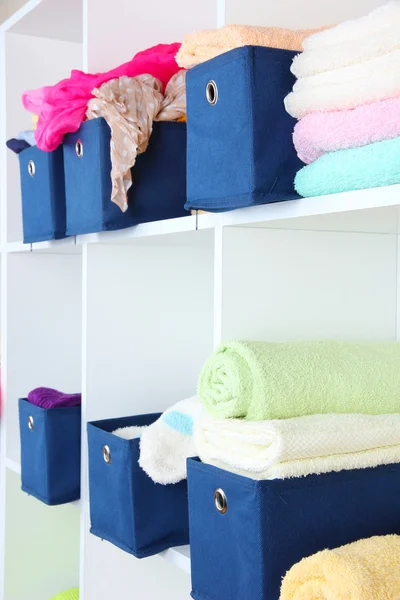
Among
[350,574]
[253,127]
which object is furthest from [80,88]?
[350,574]

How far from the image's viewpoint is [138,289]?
1.52 metres

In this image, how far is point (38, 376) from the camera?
6.32 ft

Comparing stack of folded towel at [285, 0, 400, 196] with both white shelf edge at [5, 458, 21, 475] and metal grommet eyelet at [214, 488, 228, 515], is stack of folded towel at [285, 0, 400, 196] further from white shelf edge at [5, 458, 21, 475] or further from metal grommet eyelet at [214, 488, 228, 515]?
white shelf edge at [5, 458, 21, 475]

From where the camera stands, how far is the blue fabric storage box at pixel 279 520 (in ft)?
2.79

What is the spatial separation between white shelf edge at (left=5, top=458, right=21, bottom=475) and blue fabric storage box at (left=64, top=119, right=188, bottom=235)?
735 millimetres

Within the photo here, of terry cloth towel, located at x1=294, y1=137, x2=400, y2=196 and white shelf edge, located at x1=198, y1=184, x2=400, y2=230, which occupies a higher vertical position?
terry cloth towel, located at x1=294, y1=137, x2=400, y2=196

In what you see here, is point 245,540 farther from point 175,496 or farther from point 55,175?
point 55,175

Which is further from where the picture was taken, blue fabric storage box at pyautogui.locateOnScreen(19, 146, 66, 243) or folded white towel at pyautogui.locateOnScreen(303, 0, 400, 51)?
blue fabric storage box at pyautogui.locateOnScreen(19, 146, 66, 243)

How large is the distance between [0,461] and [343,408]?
1.22m

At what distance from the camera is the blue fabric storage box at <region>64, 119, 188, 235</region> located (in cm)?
128

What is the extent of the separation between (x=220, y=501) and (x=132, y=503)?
31 cm

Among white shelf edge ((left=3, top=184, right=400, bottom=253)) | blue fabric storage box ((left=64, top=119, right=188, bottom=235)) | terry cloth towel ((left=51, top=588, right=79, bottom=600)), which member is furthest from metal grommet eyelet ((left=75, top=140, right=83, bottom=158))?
terry cloth towel ((left=51, top=588, right=79, bottom=600))

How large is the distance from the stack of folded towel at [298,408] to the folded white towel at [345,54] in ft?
1.04

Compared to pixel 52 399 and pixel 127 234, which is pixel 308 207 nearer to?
pixel 127 234
